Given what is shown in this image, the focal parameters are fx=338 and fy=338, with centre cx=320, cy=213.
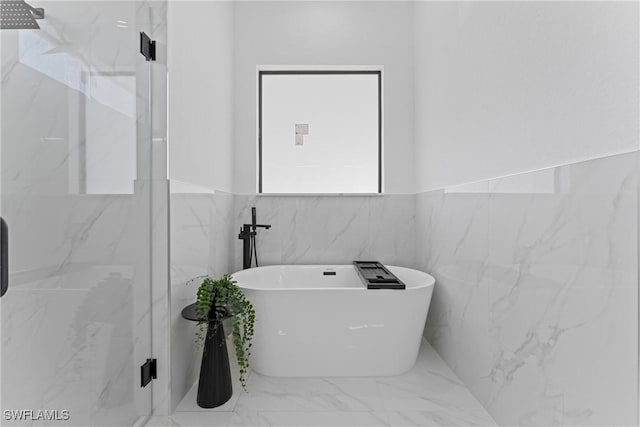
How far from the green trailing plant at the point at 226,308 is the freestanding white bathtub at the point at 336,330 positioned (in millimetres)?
107

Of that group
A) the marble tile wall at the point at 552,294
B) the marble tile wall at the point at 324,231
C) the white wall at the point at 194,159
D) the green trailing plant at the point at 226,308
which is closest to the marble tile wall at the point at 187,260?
the white wall at the point at 194,159

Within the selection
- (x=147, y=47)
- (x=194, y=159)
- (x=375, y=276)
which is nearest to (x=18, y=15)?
(x=147, y=47)

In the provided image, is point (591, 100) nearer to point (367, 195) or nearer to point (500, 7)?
point (500, 7)

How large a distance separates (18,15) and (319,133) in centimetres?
215

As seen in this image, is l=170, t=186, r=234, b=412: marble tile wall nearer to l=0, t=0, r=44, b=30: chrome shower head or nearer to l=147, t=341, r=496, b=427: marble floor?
l=147, t=341, r=496, b=427: marble floor

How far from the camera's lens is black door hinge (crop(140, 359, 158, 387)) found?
1.50 metres

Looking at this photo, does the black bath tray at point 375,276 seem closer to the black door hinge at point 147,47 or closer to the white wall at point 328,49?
the white wall at point 328,49

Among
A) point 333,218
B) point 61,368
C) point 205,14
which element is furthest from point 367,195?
point 61,368

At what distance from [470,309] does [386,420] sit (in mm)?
691

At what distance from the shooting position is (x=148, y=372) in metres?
1.53

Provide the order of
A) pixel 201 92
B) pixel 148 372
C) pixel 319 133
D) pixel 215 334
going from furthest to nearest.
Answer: pixel 319 133
pixel 201 92
pixel 215 334
pixel 148 372

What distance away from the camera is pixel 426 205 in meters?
2.54

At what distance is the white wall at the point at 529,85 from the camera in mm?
921

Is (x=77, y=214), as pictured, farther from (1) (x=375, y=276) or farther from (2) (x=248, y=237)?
(1) (x=375, y=276)
